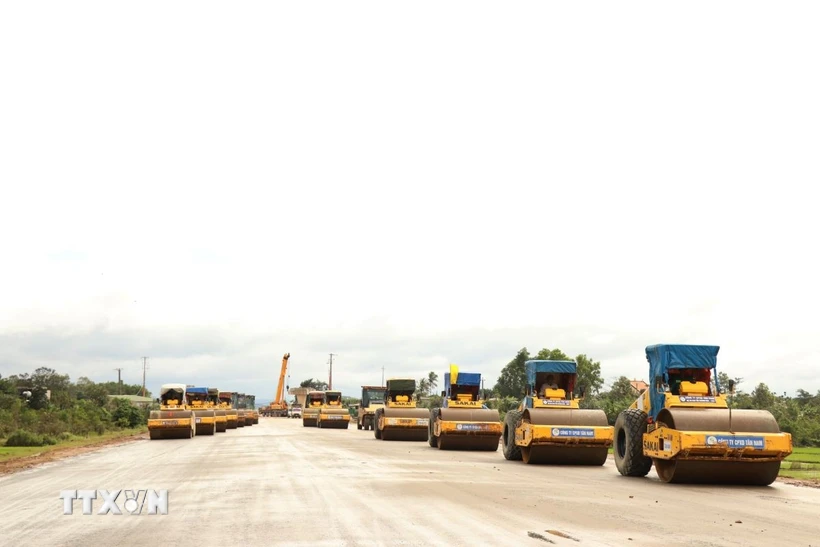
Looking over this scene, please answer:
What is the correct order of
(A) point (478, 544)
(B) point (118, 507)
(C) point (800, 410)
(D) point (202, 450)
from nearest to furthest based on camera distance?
(A) point (478, 544) < (B) point (118, 507) < (D) point (202, 450) < (C) point (800, 410)

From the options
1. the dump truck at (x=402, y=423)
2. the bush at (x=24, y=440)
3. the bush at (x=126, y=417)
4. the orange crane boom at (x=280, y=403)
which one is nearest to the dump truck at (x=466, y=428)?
the dump truck at (x=402, y=423)

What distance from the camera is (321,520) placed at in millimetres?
11297

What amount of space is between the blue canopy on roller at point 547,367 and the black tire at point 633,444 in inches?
226

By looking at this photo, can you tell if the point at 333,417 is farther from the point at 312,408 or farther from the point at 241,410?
the point at 241,410

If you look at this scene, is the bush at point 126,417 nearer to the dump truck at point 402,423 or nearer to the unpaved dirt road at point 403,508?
the dump truck at point 402,423

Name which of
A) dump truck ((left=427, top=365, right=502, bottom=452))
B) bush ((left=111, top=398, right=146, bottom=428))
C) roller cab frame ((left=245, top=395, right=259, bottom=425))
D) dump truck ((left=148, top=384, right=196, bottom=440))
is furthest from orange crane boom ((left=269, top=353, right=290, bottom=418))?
dump truck ((left=427, top=365, right=502, bottom=452))

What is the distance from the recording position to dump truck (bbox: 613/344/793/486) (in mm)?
16094

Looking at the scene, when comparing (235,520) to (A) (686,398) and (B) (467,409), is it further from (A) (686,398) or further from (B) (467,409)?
(B) (467,409)

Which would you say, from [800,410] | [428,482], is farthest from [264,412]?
[428,482]

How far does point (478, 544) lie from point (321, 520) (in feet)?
9.21

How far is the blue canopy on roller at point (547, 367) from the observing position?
25.0 metres

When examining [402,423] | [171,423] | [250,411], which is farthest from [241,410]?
[402,423]

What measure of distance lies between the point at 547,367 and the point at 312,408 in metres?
43.4

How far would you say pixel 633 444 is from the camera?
18.6m
